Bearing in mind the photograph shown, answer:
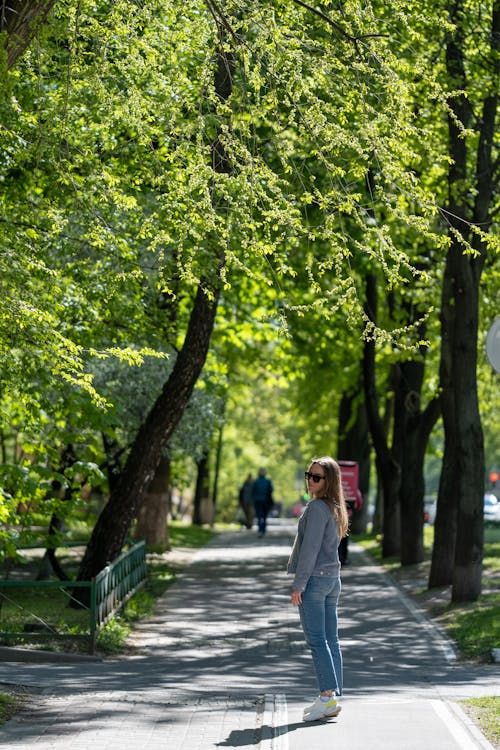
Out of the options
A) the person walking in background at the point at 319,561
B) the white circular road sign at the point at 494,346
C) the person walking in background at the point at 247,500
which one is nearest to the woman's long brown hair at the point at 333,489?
the person walking in background at the point at 319,561

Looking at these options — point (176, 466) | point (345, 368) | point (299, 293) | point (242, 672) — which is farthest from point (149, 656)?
point (176, 466)

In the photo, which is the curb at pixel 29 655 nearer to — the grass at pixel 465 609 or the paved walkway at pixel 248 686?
the paved walkway at pixel 248 686

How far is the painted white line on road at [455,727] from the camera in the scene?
308 inches

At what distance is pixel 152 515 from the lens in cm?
2917

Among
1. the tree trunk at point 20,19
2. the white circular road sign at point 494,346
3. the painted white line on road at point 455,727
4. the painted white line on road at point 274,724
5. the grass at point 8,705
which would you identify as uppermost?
the tree trunk at point 20,19

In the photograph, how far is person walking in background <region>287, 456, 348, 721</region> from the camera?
29.2 ft

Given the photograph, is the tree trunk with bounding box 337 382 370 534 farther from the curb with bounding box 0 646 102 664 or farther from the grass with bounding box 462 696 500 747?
the grass with bounding box 462 696 500 747

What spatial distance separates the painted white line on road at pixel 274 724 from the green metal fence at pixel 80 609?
3.79 metres

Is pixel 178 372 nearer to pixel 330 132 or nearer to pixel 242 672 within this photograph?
pixel 242 672

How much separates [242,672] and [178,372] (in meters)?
5.77

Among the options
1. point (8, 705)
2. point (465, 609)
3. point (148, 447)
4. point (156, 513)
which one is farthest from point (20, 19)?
point (156, 513)

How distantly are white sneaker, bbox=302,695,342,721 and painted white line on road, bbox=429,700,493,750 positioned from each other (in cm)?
69

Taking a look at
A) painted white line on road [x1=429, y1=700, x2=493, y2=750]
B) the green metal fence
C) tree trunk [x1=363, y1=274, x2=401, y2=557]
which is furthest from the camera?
tree trunk [x1=363, y1=274, x2=401, y2=557]

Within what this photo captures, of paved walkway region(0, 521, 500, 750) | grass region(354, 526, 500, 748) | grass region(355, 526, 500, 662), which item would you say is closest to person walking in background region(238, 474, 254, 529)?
grass region(355, 526, 500, 662)
